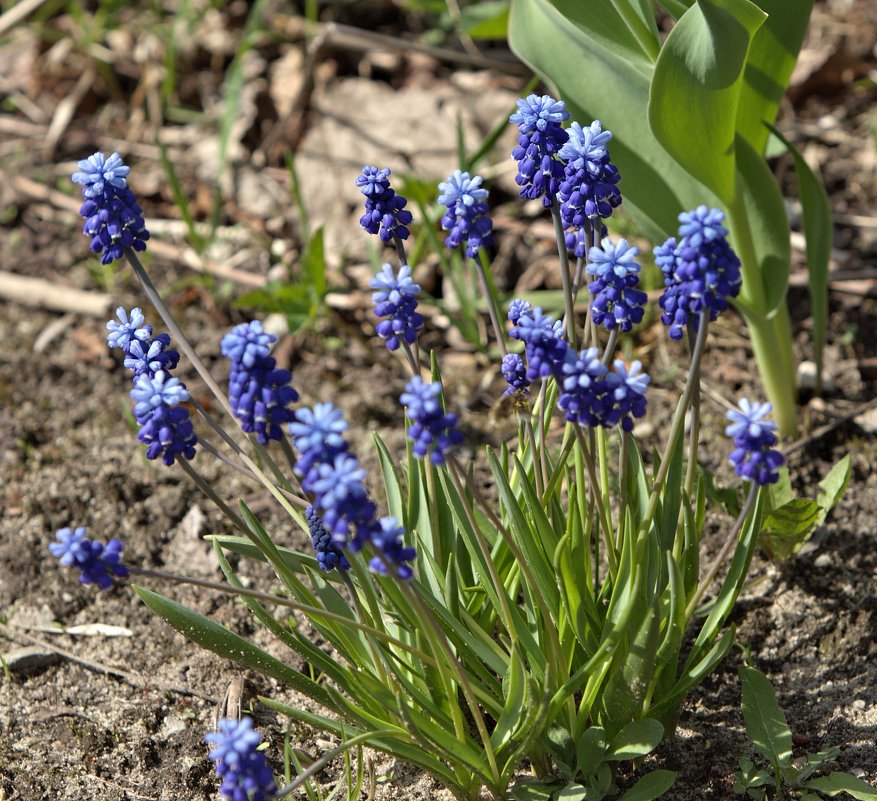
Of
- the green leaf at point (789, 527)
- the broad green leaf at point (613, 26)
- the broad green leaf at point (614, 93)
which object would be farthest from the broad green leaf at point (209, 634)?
the broad green leaf at point (613, 26)

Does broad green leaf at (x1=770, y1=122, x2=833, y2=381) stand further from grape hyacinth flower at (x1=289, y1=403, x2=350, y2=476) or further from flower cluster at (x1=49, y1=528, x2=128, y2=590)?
flower cluster at (x1=49, y1=528, x2=128, y2=590)

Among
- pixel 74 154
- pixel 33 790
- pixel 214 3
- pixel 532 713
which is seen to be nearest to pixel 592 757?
pixel 532 713

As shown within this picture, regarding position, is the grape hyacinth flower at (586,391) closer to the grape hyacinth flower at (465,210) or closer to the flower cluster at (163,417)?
→ the grape hyacinth flower at (465,210)

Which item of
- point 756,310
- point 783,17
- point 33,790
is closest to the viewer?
point 33,790

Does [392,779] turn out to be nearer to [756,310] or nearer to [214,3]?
[756,310]

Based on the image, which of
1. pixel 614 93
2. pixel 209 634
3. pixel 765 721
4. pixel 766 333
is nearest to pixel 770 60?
pixel 614 93

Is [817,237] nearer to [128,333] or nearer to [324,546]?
Answer: [324,546]
